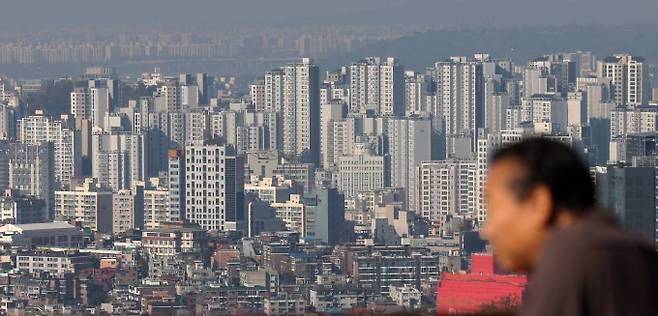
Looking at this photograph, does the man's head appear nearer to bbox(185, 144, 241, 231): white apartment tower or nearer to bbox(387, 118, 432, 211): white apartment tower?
bbox(185, 144, 241, 231): white apartment tower

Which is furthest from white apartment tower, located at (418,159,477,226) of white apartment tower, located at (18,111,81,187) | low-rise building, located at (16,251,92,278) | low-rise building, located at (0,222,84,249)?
low-rise building, located at (16,251,92,278)

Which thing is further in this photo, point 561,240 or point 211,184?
point 211,184

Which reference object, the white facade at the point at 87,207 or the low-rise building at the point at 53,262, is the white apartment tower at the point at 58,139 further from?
the low-rise building at the point at 53,262

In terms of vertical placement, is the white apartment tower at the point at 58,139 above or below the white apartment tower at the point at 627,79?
below

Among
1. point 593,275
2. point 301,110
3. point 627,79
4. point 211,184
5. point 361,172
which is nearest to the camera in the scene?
point 593,275

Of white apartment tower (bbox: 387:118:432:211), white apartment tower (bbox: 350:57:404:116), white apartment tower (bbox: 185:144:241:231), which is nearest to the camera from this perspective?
white apartment tower (bbox: 185:144:241:231)

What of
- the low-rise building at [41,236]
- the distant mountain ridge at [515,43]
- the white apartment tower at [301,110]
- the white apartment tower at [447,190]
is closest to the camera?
the low-rise building at [41,236]

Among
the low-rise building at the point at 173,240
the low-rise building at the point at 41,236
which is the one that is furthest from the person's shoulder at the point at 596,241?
the low-rise building at the point at 41,236

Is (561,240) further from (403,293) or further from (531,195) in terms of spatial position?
(403,293)

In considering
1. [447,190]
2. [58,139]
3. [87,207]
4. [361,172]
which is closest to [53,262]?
[87,207]
